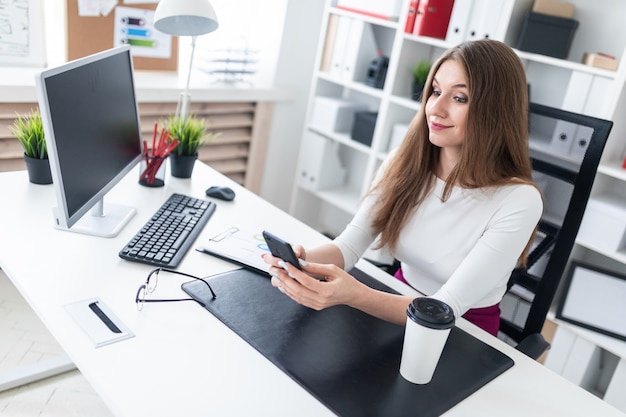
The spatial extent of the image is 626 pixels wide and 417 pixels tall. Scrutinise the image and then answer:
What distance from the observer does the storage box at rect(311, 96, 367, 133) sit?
3006 millimetres

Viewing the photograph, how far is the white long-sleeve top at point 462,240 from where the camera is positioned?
132 cm

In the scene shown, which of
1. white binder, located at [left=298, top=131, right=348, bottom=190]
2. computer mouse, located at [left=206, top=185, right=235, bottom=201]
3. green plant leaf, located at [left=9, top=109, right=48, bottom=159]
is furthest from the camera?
white binder, located at [left=298, top=131, right=348, bottom=190]

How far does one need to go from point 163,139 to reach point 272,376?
1027 mm

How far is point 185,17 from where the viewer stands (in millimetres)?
1890

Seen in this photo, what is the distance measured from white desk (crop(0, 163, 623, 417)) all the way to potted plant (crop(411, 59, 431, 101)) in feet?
4.58

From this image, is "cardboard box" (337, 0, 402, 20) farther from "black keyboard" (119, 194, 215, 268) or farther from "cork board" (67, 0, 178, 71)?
"black keyboard" (119, 194, 215, 268)

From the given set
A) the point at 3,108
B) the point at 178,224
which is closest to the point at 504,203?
the point at 178,224

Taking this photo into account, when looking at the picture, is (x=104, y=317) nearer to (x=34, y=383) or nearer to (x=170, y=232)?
(x=170, y=232)

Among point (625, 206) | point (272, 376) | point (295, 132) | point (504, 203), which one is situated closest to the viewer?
point (272, 376)

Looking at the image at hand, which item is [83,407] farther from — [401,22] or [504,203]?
[401,22]

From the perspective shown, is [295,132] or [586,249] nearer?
[586,249]

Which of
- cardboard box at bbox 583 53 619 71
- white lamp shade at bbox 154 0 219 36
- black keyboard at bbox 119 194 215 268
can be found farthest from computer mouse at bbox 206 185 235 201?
cardboard box at bbox 583 53 619 71

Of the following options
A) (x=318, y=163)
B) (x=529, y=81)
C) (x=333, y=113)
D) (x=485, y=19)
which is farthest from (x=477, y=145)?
(x=318, y=163)

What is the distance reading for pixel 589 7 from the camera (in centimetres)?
234
